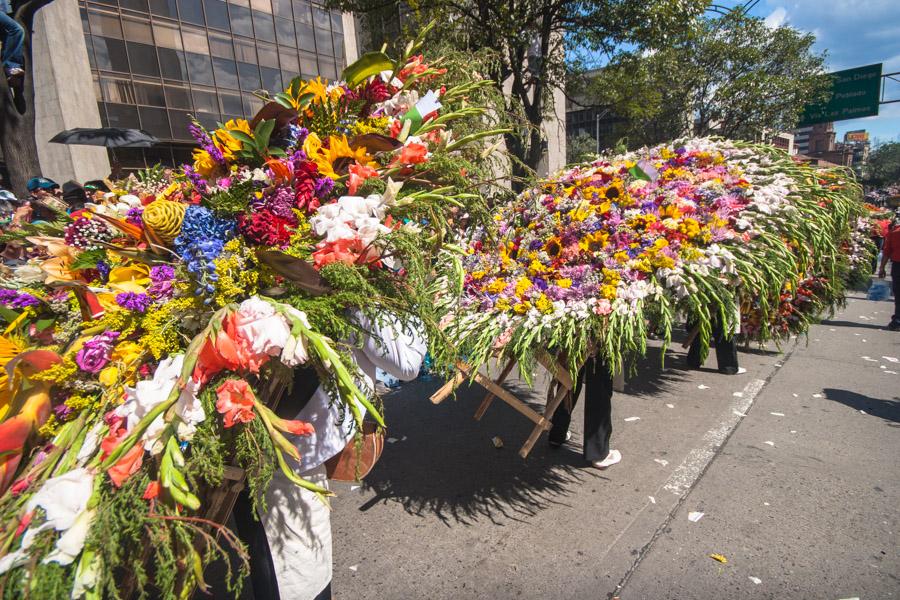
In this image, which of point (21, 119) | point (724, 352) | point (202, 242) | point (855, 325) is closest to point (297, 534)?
point (202, 242)

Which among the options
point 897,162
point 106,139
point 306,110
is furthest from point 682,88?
point 897,162

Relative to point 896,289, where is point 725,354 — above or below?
below

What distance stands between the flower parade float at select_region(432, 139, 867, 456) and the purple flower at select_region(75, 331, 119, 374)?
138 centimetres

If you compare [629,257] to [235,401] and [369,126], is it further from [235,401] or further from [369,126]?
[235,401]

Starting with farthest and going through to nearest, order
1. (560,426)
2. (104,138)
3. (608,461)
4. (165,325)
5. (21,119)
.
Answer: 1. (104,138)
2. (21,119)
3. (560,426)
4. (608,461)
5. (165,325)

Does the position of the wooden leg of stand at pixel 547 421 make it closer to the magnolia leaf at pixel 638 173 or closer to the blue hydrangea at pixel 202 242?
the magnolia leaf at pixel 638 173

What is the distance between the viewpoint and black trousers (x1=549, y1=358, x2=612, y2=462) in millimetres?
3184

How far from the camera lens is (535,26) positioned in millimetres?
6969

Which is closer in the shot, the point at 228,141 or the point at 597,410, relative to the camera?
the point at 228,141

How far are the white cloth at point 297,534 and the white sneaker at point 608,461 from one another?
7.12 ft

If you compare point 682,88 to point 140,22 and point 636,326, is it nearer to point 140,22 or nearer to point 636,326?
point 636,326

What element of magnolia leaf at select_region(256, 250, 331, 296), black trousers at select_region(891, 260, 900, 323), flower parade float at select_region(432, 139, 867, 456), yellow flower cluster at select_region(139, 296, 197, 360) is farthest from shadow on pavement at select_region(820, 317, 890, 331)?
yellow flower cluster at select_region(139, 296, 197, 360)

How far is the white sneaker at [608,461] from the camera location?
3424mm

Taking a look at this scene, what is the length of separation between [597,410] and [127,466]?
9.24 feet
